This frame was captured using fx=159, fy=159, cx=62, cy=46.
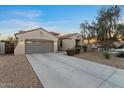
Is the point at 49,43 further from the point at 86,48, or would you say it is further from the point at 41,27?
the point at 86,48

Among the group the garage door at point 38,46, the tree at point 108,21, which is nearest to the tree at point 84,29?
the tree at point 108,21

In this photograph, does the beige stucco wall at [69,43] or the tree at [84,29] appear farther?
the tree at [84,29]

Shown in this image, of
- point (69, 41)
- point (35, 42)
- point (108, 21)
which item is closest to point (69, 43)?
point (69, 41)

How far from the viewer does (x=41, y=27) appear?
22.5 meters

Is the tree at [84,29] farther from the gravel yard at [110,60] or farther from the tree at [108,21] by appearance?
the gravel yard at [110,60]

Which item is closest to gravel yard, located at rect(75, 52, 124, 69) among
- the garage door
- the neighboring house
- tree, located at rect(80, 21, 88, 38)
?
the garage door

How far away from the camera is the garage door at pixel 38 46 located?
2136 cm

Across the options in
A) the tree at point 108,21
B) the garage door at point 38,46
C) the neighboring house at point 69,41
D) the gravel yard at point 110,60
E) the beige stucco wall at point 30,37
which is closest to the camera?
the gravel yard at point 110,60

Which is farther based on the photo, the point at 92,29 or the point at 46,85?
the point at 92,29

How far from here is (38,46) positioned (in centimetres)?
2206

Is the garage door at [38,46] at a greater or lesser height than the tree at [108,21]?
lesser

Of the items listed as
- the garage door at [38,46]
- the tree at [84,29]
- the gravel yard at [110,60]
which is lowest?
the gravel yard at [110,60]

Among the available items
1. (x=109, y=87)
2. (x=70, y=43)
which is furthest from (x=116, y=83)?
(x=70, y=43)

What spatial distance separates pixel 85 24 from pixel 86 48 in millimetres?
5421
